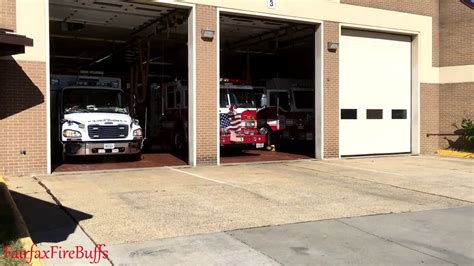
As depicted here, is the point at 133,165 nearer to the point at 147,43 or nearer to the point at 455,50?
the point at 147,43

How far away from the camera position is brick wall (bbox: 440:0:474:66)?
1923cm

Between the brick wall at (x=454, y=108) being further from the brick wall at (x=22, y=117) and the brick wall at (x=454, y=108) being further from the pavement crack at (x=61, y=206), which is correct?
the pavement crack at (x=61, y=206)

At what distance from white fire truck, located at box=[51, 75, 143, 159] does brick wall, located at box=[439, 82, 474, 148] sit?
11.9 metres

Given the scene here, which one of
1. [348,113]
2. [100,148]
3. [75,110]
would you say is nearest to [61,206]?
[100,148]

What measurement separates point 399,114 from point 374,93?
5.04ft

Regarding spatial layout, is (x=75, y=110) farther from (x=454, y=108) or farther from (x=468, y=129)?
(x=468, y=129)

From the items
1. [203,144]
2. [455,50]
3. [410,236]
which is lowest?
[410,236]

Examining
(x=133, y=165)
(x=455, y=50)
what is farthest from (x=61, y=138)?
(x=455, y=50)

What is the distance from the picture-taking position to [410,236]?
6.97m

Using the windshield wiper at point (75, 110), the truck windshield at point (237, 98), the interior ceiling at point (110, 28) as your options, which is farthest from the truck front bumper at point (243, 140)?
the windshield wiper at point (75, 110)

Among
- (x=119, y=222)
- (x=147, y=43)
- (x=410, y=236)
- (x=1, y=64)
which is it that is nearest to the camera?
(x=410, y=236)

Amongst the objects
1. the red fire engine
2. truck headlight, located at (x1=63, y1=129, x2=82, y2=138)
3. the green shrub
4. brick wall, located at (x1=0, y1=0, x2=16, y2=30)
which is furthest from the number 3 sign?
the green shrub

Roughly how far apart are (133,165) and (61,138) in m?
2.08

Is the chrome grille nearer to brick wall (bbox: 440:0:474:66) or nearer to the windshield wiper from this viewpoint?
the windshield wiper
